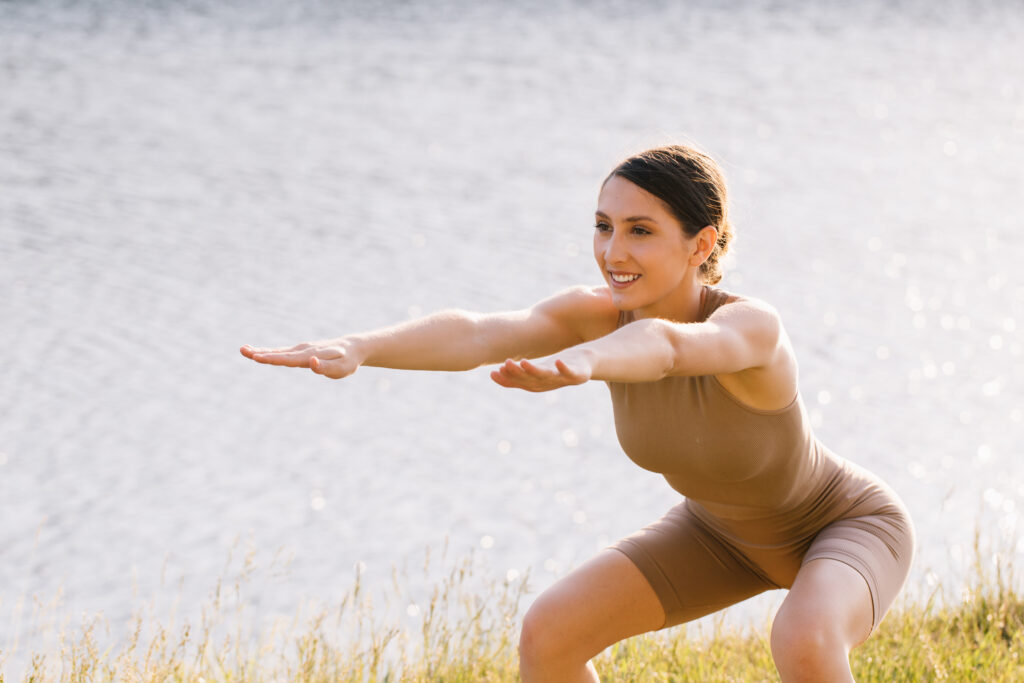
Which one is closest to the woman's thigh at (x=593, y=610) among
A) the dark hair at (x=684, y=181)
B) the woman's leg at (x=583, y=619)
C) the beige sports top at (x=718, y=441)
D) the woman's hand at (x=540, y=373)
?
the woman's leg at (x=583, y=619)

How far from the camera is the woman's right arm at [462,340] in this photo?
2.94 m

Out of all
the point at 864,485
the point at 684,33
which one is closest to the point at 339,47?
the point at 684,33

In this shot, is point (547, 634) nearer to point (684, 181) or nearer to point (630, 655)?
point (630, 655)

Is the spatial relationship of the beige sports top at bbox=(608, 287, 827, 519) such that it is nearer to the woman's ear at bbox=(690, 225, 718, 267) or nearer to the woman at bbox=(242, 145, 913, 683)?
the woman at bbox=(242, 145, 913, 683)

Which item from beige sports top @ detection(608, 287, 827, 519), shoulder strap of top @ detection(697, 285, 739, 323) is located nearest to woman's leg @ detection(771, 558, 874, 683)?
beige sports top @ detection(608, 287, 827, 519)

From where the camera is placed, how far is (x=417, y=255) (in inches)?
491

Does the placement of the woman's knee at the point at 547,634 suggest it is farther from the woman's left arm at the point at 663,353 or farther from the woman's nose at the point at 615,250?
the woman's nose at the point at 615,250

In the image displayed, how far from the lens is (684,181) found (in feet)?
11.2

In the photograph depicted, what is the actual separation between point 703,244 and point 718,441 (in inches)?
22.1

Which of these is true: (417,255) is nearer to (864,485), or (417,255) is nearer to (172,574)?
(172,574)

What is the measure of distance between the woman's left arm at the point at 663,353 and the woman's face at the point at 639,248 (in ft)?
0.80

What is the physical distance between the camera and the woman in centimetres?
314

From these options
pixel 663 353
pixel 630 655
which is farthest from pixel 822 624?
pixel 630 655

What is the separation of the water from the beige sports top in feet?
2.45
